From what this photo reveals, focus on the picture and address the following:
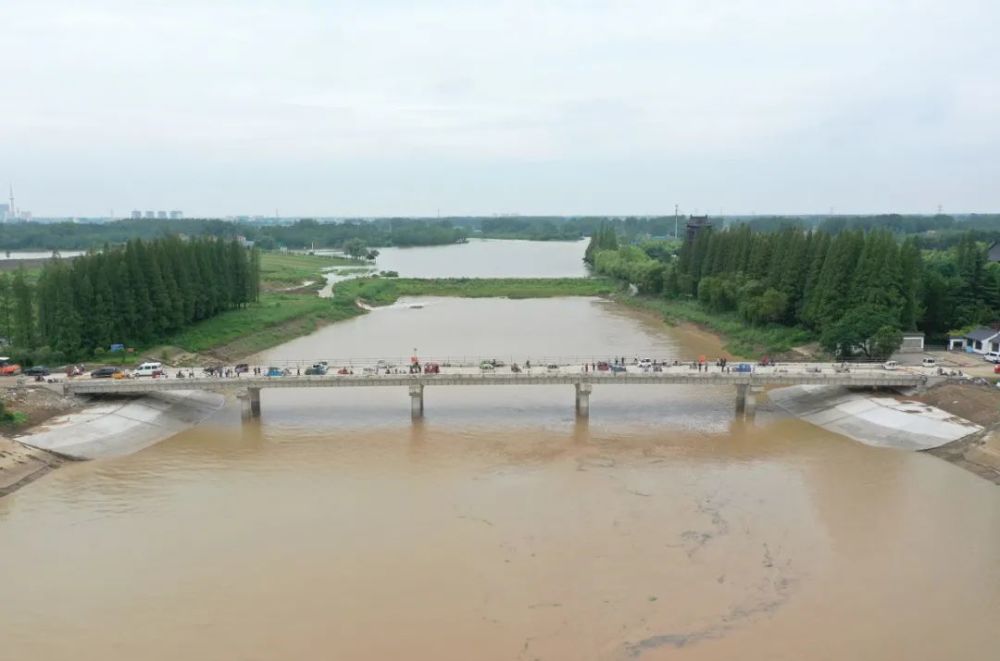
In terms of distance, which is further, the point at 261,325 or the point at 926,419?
the point at 261,325

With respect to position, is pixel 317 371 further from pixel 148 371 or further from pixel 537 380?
pixel 537 380

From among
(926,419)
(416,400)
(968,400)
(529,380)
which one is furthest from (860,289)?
(416,400)

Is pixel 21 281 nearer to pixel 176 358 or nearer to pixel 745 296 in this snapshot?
pixel 176 358

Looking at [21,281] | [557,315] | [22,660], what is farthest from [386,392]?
[557,315]

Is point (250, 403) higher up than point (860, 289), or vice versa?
point (860, 289)

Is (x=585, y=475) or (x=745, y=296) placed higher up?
(x=745, y=296)

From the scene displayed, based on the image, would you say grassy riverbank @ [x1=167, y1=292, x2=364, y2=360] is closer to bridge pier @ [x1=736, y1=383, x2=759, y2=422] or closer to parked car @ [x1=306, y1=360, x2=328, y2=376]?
parked car @ [x1=306, y1=360, x2=328, y2=376]

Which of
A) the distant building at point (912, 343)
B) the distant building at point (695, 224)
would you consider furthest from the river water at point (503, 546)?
the distant building at point (695, 224)
